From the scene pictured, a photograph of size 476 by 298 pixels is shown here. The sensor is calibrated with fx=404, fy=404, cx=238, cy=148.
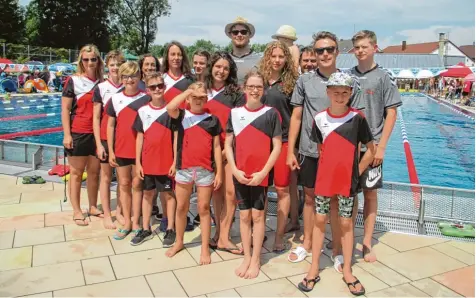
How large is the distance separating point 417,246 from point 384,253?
1.32 feet

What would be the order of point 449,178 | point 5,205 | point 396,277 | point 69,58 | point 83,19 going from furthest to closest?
point 83,19, point 69,58, point 449,178, point 5,205, point 396,277

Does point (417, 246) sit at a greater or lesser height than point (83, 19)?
lesser

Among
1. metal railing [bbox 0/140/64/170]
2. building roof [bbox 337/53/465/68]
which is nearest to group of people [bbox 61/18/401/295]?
metal railing [bbox 0/140/64/170]

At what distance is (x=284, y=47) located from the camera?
3.55 metres

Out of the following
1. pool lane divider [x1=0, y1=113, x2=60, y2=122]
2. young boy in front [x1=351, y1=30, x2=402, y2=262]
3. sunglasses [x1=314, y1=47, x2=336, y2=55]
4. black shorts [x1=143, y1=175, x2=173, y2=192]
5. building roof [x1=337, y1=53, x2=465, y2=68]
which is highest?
building roof [x1=337, y1=53, x2=465, y2=68]

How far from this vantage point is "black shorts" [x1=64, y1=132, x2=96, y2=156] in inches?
166

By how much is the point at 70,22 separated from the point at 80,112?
42.9 metres

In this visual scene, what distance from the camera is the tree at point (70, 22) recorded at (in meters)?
41.1

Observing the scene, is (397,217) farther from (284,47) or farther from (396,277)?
(284,47)

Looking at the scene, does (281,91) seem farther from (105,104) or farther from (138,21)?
(138,21)

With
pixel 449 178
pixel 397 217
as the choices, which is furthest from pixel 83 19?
pixel 397 217

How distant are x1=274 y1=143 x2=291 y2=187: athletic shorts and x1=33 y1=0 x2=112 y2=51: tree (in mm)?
43083

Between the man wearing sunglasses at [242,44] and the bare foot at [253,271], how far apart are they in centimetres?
173

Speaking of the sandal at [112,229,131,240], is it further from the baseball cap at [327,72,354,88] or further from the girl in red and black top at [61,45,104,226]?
the baseball cap at [327,72,354,88]
